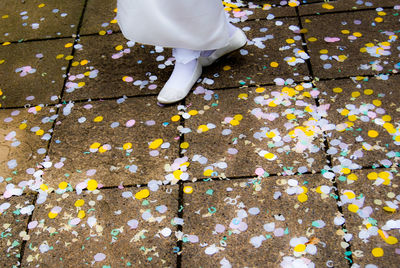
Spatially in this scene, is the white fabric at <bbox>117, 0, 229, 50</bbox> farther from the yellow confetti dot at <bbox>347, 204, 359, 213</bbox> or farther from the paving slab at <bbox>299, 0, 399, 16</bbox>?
the yellow confetti dot at <bbox>347, 204, 359, 213</bbox>

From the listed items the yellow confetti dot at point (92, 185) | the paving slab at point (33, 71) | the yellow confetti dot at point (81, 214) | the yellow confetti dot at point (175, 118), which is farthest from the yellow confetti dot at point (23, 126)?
the yellow confetti dot at point (175, 118)

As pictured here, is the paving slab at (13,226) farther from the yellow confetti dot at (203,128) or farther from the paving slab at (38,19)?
the paving slab at (38,19)

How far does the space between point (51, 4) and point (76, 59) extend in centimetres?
99

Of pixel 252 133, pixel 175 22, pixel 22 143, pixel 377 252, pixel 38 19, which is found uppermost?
pixel 175 22

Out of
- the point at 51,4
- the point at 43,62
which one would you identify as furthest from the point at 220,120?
the point at 51,4

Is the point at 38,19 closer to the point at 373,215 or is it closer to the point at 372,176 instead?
the point at 372,176

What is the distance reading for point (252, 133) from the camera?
249 centimetres

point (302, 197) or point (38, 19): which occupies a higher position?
point (38, 19)

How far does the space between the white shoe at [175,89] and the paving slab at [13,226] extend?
3.25 feet

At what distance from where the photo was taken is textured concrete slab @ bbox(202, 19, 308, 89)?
2.85 meters

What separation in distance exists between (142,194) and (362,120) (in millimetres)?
1335

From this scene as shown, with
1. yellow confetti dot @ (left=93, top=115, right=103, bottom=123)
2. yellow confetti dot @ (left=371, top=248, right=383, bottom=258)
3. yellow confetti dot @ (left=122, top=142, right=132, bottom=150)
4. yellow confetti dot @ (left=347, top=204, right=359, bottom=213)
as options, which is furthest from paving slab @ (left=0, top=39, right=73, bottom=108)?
yellow confetti dot @ (left=371, top=248, right=383, bottom=258)

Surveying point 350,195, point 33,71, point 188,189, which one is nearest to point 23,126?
point 33,71

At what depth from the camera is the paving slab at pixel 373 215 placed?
1.90 metres
